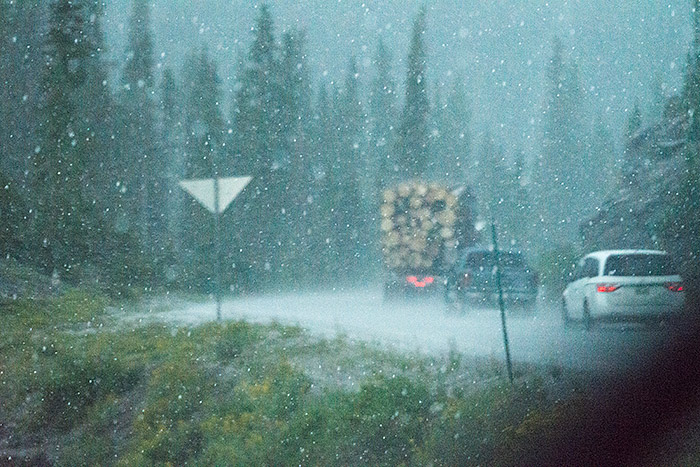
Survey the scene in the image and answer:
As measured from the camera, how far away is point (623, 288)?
3.71 m

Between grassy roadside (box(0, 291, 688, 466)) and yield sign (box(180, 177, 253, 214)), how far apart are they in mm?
1043

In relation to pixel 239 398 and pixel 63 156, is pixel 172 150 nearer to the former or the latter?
pixel 63 156

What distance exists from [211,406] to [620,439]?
114 inches

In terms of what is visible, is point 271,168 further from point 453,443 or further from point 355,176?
point 453,443

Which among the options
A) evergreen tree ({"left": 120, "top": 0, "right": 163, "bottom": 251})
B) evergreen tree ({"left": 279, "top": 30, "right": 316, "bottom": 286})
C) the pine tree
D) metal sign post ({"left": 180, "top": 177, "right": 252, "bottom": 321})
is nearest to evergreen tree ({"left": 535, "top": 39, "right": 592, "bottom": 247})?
the pine tree

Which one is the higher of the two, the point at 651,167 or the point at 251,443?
the point at 651,167

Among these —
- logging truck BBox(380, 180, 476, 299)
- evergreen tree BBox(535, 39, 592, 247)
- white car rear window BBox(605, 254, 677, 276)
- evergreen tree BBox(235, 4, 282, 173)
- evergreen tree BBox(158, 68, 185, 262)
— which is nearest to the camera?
white car rear window BBox(605, 254, 677, 276)

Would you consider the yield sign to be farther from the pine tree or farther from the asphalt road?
the asphalt road

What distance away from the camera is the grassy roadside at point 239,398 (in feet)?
12.2

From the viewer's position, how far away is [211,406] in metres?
4.94

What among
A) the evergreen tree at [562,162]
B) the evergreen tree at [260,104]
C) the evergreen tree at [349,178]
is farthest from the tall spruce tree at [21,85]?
the evergreen tree at [562,162]

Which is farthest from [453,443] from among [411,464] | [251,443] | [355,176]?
[355,176]

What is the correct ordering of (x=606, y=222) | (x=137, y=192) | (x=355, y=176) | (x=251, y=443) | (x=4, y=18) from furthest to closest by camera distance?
(x=4, y=18), (x=137, y=192), (x=355, y=176), (x=251, y=443), (x=606, y=222)

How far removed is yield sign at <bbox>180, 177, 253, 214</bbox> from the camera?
16.8 ft
